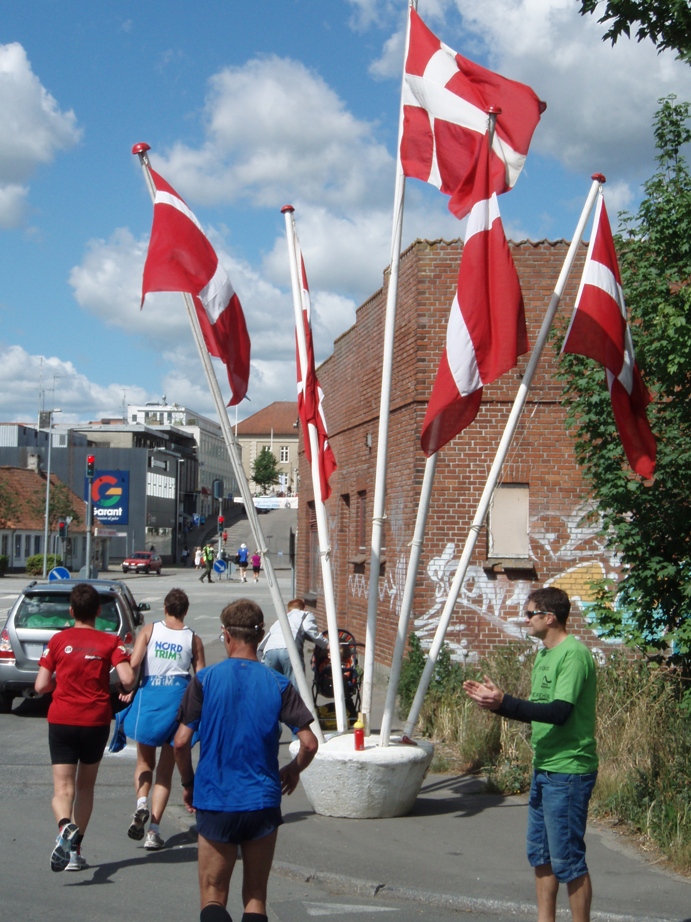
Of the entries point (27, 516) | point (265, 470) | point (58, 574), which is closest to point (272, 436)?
point (265, 470)

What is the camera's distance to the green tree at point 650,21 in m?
8.12

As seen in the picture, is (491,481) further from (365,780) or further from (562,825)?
→ (562,825)

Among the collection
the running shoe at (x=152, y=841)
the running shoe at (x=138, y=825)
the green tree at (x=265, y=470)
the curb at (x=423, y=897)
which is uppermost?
the green tree at (x=265, y=470)

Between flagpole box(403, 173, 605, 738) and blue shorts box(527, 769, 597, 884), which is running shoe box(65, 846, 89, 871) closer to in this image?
flagpole box(403, 173, 605, 738)

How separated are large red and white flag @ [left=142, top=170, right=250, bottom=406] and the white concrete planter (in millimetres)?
2771

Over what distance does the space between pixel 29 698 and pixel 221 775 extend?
11.5 meters

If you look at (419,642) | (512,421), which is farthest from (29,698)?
(512,421)

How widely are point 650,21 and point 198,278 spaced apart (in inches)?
158

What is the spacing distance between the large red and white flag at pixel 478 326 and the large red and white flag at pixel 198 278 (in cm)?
152

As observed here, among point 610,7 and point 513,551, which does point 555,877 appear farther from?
point 513,551

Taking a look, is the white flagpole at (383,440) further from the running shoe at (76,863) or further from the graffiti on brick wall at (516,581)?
the graffiti on brick wall at (516,581)

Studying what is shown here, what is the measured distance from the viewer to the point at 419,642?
1366 cm

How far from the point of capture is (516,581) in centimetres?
1416

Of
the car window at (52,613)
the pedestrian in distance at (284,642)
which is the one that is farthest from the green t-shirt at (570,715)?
the car window at (52,613)
